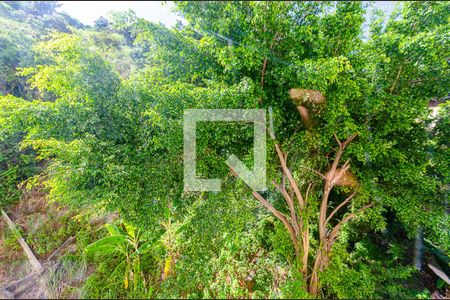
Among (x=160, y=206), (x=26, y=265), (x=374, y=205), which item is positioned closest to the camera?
(x=160, y=206)

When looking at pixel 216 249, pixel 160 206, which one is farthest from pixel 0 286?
pixel 216 249

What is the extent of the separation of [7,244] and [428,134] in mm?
10007

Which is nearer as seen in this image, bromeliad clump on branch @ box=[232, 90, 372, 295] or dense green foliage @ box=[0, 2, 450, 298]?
dense green foliage @ box=[0, 2, 450, 298]

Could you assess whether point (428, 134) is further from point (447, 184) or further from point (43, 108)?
point (43, 108)

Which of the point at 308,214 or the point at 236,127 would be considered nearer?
the point at 236,127

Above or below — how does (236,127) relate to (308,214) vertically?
above

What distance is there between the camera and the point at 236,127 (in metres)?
3.24

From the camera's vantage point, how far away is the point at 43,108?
8.79 ft

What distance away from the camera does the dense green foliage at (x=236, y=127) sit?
109 inches

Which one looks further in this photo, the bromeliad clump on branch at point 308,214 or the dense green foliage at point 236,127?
the bromeliad clump on branch at point 308,214

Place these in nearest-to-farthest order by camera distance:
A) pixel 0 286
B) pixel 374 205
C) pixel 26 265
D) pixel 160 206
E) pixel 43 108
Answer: pixel 43 108 < pixel 160 206 < pixel 0 286 < pixel 374 205 < pixel 26 265

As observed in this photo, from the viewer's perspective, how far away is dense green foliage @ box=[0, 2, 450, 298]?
277 cm

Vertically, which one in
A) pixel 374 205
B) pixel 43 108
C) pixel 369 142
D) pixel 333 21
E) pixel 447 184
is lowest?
pixel 374 205

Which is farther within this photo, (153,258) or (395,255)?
(153,258)
